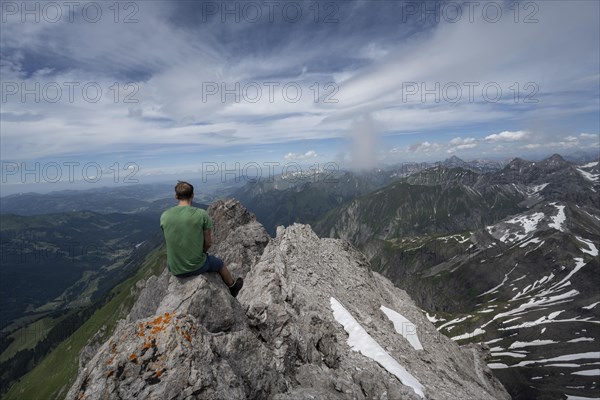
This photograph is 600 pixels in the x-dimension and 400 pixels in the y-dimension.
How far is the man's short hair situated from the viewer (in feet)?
44.2

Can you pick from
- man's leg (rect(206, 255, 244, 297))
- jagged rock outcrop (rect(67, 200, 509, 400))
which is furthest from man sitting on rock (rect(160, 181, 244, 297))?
jagged rock outcrop (rect(67, 200, 509, 400))

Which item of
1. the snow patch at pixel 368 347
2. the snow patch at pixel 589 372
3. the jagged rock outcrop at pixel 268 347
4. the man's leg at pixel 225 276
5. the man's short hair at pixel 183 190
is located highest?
the man's short hair at pixel 183 190

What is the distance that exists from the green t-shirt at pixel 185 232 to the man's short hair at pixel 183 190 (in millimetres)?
512

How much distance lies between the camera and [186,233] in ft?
43.1

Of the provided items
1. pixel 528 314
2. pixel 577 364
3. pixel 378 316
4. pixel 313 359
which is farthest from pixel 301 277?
pixel 528 314

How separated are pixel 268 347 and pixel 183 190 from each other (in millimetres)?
9882

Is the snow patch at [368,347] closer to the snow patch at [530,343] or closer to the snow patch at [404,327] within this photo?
the snow patch at [404,327]

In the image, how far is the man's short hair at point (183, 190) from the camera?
13.5 meters

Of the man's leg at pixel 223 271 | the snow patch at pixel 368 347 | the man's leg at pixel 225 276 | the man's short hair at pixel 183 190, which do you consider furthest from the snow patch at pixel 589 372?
the man's short hair at pixel 183 190

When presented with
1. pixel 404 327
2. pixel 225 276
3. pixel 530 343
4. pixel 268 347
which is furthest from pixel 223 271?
pixel 530 343

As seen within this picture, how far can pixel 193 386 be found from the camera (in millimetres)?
11273

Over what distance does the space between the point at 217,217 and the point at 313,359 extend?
52814 mm

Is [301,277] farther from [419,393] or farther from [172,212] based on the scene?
[172,212]

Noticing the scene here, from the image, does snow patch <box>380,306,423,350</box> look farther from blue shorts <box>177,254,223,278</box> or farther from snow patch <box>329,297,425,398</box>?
blue shorts <box>177,254,223,278</box>
